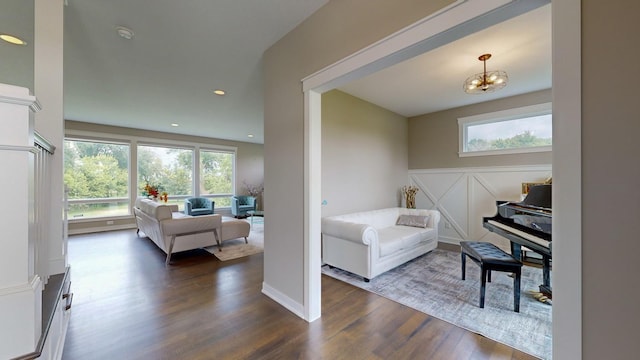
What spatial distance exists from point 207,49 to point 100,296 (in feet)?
9.80

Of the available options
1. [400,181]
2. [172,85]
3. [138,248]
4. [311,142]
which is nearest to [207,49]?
[172,85]

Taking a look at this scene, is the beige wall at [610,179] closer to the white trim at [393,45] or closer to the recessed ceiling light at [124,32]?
the white trim at [393,45]

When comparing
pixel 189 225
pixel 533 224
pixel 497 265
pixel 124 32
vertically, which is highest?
pixel 124 32

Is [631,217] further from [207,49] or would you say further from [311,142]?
[207,49]

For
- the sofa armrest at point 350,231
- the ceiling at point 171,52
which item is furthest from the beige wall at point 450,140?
the ceiling at point 171,52

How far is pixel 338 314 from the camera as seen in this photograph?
2.24 m

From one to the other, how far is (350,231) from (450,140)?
10.9 feet

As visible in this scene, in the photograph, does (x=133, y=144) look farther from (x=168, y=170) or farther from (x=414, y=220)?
(x=414, y=220)

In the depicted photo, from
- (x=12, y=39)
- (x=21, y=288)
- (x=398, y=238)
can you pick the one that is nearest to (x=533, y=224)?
(x=398, y=238)

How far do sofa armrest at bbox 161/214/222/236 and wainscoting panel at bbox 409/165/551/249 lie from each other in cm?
432

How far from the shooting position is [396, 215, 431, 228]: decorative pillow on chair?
411 centimetres

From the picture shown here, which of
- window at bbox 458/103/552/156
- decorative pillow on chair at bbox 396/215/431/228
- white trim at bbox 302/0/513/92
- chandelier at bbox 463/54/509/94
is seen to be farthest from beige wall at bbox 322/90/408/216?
chandelier at bbox 463/54/509/94

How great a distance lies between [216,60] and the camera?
9.26ft

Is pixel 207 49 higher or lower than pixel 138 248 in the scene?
higher
